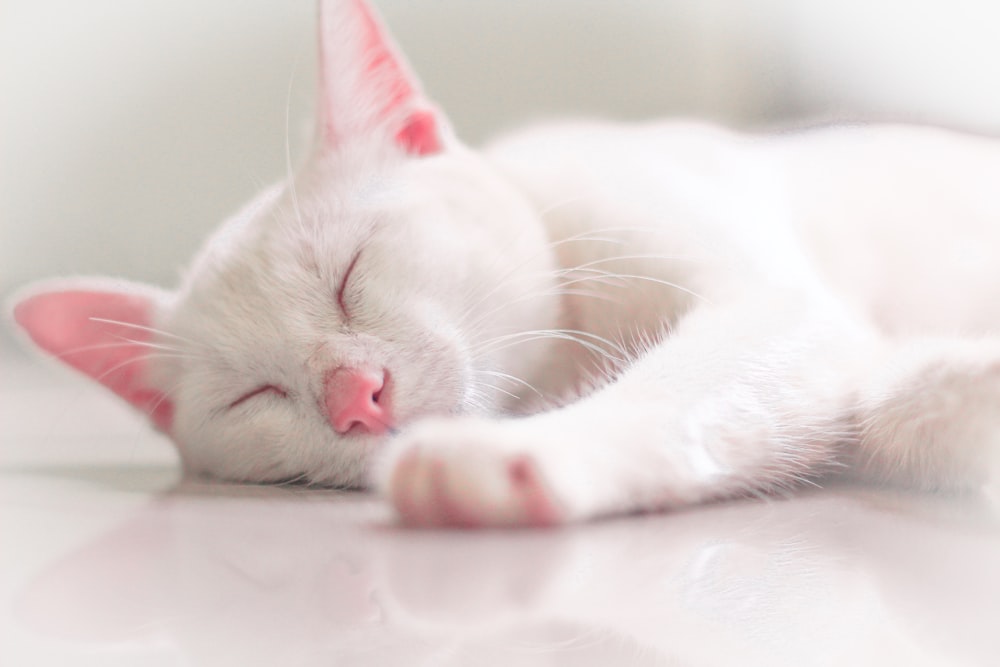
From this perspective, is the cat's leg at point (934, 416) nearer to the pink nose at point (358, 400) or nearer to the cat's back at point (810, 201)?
the cat's back at point (810, 201)

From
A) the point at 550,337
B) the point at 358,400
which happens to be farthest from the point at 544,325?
the point at 358,400

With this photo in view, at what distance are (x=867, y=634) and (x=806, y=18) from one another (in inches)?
74.6

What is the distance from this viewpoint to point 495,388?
0.97 m

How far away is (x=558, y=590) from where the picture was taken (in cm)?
59

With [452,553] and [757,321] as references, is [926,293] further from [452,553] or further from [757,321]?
[452,553]

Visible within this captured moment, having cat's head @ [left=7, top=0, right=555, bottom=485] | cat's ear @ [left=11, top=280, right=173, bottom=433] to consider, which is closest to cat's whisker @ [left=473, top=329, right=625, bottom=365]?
cat's head @ [left=7, top=0, right=555, bottom=485]

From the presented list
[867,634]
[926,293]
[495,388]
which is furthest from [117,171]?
[867,634]

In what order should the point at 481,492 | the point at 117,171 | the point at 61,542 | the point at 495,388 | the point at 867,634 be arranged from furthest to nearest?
the point at 117,171
the point at 495,388
the point at 61,542
the point at 481,492
the point at 867,634

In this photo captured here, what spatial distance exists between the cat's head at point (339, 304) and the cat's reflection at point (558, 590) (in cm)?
16

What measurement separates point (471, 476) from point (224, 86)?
1.57 m

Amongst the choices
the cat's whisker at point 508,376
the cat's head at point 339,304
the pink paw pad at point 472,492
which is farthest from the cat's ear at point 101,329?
the pink paw pad at point 472,492

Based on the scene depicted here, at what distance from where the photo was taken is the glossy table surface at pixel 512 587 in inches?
19.9

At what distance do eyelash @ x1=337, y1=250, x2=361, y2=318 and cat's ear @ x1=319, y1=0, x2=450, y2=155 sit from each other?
6.1 inches

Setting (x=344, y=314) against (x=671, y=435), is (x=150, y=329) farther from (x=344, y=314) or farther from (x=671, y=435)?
(x=671, y=435)
